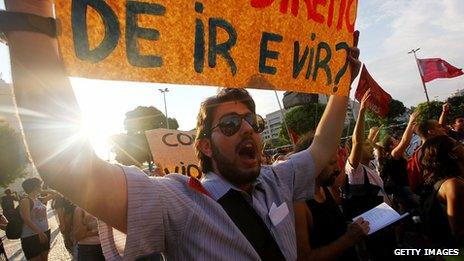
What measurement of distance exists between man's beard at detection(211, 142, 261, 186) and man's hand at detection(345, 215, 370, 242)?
1.13 metres

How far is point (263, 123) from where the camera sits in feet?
7.11

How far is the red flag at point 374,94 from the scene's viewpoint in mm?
5785

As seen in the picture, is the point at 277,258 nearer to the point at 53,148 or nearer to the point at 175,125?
the point at 53,148

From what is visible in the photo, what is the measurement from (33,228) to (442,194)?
269 inches

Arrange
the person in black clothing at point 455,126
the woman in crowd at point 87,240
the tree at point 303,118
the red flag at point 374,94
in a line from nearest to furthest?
the woman in crowd at point 87,240 → the red flag at point 374,94 → the person in black clothing at point 455,126 → the tree at point 303,118

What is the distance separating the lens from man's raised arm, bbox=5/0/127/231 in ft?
3.80

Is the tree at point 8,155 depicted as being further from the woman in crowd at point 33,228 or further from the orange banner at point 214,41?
the orange banner at point 214,41

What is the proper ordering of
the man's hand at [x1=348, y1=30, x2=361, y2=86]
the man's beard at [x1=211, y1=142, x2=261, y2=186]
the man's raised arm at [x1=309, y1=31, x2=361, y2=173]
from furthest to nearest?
the man's hand at [x1=348, y1=30, x2=361, y2=86]
the man's raised arm at [x1=309, y1=31, x2=361, y2=173]
the man's beard at [x1=211, y1=142, x2=261, y2=186]

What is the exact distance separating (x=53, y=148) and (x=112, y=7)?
0.74 m

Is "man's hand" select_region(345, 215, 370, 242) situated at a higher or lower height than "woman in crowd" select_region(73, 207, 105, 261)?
higher

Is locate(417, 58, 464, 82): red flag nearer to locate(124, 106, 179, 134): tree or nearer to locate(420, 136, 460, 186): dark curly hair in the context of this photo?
locate(420, 136, 460, 186): dark curly hair

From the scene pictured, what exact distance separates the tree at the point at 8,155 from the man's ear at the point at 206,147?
146 ft

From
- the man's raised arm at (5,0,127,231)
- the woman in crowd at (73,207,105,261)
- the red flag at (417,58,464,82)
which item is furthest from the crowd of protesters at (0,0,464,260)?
the red flag at (417,58,464,82)

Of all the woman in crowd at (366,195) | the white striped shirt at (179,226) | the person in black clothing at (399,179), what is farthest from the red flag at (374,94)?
the white striped shirt at (179,226)
